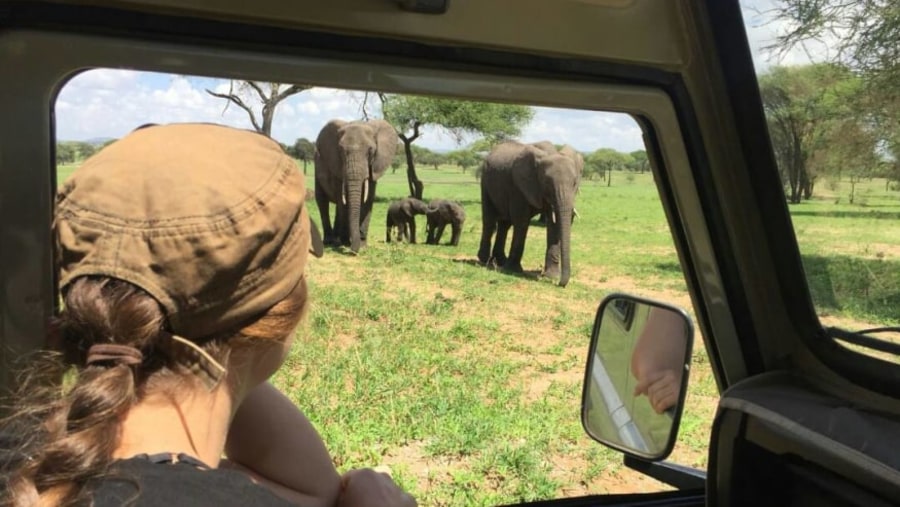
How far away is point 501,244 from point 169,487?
Result: 11.3m

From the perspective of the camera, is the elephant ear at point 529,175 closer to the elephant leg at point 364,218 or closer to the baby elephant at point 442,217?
the baby elephant at point 442,217

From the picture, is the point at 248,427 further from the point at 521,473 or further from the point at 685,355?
the point at 521,473

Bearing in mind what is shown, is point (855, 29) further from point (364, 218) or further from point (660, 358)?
point (364, 218)

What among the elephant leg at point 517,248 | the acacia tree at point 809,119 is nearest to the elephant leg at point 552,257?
the elephant leg at point 517,248

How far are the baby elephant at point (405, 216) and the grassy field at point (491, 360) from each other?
3055 mm

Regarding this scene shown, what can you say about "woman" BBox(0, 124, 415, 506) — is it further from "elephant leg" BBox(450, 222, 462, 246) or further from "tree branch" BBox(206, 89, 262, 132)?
"elephant leg" BBox(450, 222, 462, 246)

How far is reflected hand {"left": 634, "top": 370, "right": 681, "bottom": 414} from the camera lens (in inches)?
64.0

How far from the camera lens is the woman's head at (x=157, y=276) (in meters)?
0.81

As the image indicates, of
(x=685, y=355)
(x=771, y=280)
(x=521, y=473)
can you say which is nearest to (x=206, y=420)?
(x=685, y=355)

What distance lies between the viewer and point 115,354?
83 cm

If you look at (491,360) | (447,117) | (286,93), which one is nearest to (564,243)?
(491,360)

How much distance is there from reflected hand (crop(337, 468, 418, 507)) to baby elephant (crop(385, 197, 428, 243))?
11.4 meters

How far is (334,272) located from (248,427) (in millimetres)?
7603

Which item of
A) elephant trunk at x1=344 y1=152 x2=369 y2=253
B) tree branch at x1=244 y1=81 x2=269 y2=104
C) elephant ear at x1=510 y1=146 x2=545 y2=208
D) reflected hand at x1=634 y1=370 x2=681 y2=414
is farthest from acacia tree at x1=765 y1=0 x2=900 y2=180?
elephant ear at x1=510 y1=146 x2=545 y2=208
